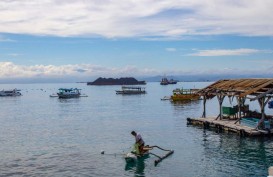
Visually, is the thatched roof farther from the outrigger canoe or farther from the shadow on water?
the shadow on water

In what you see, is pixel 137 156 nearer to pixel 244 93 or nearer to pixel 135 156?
pixel 135 156

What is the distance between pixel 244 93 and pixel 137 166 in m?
12.7

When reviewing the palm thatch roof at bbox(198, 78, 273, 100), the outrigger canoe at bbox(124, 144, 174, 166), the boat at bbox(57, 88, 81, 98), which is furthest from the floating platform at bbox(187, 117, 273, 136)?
the boat at bbox(57, 88, 81, 98)

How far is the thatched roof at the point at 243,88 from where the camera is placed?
33375mm

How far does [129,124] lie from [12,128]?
44.7 ft

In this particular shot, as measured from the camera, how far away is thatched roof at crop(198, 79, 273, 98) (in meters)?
33.4

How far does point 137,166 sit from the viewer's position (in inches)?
987

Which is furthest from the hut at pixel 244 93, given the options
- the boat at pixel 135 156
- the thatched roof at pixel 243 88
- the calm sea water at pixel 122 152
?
the boat at pixel 135 156

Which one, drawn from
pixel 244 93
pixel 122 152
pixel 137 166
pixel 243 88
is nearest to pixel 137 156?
pixel 137 166

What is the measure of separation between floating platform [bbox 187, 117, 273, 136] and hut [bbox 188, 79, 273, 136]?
0.64 m

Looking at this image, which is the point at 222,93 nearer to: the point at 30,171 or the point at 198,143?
the point at 198,143

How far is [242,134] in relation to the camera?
1342 inches

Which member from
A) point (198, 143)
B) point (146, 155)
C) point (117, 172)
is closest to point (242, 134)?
point (198, 143)

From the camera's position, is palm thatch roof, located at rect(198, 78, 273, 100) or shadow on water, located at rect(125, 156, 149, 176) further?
palm thatch roof, located at rect(198, 78, 273, 100)
